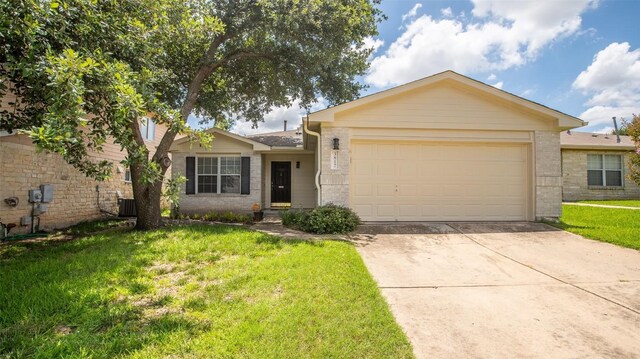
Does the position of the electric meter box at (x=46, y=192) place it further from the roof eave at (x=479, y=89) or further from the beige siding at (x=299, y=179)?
the roof eave at (x=479, y=89)

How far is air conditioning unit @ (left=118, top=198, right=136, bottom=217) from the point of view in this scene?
11.8 metres

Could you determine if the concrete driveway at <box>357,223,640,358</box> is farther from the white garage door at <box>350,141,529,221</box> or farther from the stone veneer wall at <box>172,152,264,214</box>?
the stone veneer wall at <box>172,152,264,214</box>

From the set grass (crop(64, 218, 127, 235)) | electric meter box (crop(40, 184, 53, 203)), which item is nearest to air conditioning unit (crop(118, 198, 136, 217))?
grass (crop(64, 218, 127, 235))

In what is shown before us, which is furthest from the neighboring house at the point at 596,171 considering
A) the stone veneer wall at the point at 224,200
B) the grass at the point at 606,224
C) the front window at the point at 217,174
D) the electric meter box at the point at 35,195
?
the electric meter box at the point at 35,195

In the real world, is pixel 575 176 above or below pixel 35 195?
above

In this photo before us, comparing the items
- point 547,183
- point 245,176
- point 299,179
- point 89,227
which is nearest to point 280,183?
point 299,179

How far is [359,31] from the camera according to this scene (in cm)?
972

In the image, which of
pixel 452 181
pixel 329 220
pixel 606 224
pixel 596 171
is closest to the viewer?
pixel 329 220

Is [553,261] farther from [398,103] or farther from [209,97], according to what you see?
[209,97]

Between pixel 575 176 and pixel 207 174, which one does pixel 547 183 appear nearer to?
pixel 575 176

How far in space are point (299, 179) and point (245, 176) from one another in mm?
2651

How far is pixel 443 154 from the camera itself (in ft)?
29.7

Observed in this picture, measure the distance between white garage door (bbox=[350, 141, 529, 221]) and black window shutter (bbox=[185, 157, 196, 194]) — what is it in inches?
274

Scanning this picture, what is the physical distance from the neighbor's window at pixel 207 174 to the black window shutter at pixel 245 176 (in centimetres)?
106
